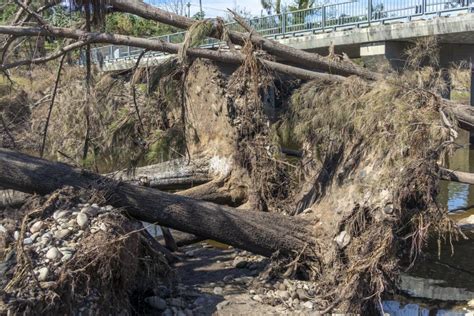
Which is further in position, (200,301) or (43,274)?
(200,301)

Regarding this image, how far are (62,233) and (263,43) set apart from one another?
3.88 meters

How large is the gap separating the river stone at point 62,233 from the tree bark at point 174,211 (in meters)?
0.65

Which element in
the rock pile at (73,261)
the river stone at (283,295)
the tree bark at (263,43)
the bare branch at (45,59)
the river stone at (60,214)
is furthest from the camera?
the tree bark at (263,43)

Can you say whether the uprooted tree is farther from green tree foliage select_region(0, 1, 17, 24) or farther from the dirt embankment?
green tree foliage select_region(0, 1, 17, 24)

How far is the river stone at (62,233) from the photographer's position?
15.7 ft

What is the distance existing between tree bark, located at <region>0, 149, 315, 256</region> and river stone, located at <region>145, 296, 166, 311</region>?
31.2 inches

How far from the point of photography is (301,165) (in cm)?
750

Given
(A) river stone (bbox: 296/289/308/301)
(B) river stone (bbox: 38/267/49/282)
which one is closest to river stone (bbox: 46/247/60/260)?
(B) river stone (bbox: 38/267/49/282)

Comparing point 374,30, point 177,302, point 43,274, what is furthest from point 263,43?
point 374,30

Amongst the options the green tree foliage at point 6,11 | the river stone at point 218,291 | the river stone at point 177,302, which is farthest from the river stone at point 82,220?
the green tree foliage at point 6,11

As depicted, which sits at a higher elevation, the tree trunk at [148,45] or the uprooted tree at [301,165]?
the tree trunk at [148,45]

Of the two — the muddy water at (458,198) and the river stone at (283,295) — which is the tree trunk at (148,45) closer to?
the river stone at (283,295)

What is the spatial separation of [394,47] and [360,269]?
13630mm

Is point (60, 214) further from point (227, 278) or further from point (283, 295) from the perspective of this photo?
point (283, 295)
